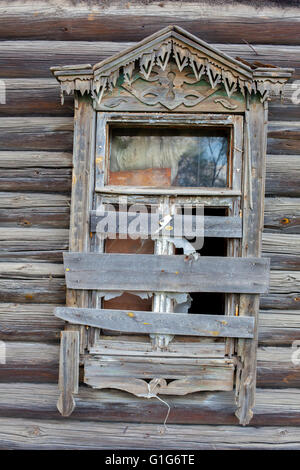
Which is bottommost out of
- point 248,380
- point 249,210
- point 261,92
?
point 248,380

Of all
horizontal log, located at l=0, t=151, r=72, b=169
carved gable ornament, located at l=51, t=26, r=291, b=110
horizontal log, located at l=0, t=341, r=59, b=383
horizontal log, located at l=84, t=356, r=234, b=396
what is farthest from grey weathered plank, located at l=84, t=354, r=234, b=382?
carved gable ornament, located at l=51, t=26, r=291, b=110

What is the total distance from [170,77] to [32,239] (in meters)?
1.33

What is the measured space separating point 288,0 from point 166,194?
1547mm

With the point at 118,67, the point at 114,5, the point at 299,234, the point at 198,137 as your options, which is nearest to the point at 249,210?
the point at 299,234

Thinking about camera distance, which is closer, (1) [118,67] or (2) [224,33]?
(1) [118,67]

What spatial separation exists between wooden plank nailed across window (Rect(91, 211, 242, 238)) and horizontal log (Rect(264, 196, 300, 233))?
12.4 inches

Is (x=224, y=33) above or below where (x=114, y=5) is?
below

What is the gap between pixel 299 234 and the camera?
225cm

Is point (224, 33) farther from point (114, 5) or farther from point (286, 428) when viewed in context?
point (286, 428)

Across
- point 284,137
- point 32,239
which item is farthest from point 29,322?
point 284,137

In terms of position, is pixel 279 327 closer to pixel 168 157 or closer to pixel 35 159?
pixel 168 157

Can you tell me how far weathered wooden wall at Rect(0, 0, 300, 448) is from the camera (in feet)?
7.32

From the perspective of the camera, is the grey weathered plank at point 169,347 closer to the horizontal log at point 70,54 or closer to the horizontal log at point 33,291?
the horizontal log at point 33,291

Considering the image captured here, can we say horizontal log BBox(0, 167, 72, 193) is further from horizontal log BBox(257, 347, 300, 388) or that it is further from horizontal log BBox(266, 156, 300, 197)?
horizontal log BBox(257, 347, 300, 388)
